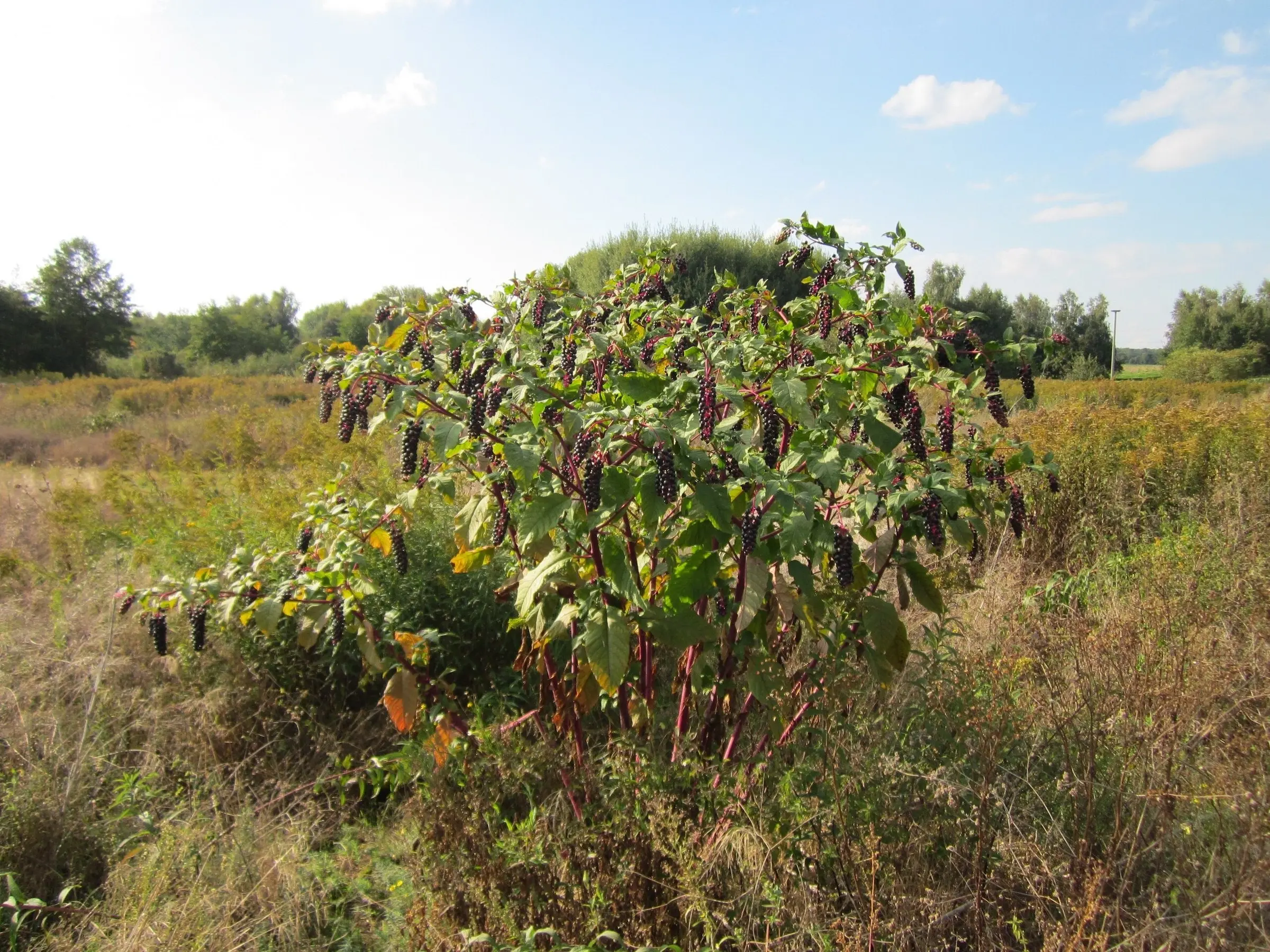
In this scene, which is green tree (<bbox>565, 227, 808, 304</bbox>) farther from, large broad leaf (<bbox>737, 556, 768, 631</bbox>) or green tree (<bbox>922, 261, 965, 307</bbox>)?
large broad leaf (<bbox>737, 556, 768, 631</bbox>)

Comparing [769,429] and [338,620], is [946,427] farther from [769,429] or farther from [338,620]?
[338,620]

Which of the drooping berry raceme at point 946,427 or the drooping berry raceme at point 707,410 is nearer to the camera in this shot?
the drooping berry raceme at point 707,410

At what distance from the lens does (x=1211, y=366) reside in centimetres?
2697

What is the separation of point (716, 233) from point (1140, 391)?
12.8 metres

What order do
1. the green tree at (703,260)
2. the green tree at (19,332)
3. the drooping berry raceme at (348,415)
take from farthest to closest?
the green tree at (19,332), the green tree at (703,260), the drooping berry raceme at (348,415)

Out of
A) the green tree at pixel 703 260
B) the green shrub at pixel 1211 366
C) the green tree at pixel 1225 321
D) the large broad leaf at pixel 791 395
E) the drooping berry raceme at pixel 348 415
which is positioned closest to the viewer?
the large broad leaf at pixel 791 395

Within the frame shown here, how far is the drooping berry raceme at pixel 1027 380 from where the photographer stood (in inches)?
72.1

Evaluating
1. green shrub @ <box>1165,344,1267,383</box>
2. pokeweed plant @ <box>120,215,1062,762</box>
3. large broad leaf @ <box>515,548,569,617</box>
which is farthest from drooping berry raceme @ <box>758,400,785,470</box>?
green shrub @ <box>1165,344,1267,383</box>

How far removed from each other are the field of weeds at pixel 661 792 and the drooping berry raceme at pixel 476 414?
3.13ft

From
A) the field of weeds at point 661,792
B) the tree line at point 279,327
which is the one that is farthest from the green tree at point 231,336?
the field of weeds at point 661,792

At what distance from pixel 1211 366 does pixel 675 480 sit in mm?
32968

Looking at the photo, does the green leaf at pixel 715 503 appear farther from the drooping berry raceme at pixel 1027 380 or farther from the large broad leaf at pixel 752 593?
the drooping berry raceme at pixel 1027 380

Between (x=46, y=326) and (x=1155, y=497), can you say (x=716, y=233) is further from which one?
(x=46, y=326)

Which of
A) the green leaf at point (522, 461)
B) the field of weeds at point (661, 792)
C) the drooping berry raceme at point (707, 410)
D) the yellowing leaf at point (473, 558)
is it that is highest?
the drooping berry raceme at point (707, 410)
